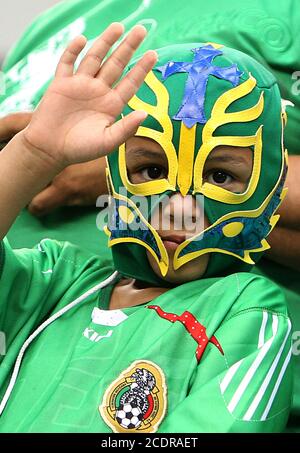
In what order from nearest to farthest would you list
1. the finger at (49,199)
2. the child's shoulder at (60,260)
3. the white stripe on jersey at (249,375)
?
the white stripe on jersey at (249,375) → the child's shoulder at (60,260) → the finger at (49,199)

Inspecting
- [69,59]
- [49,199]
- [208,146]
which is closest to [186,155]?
[208,146]

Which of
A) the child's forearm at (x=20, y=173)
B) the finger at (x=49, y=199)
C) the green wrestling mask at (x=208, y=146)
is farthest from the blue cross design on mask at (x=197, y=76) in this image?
the finger at (x=49, y=199)

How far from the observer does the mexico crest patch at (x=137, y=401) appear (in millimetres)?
694

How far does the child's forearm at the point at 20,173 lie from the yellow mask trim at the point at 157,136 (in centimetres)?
8

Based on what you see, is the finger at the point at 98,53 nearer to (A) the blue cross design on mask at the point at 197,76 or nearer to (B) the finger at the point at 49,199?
(A) the blue cross design on mask at the point at 197,76

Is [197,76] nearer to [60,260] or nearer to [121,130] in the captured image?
[121,130]

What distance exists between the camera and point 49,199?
1.04 m

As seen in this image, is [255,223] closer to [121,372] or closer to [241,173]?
[241,173]

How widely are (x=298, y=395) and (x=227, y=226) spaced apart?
0.77 ft

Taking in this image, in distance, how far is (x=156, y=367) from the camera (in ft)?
2.34

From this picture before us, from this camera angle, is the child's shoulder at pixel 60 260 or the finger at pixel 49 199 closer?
the child's shoulder at pixel 60 260

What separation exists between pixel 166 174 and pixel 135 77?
0.09 m

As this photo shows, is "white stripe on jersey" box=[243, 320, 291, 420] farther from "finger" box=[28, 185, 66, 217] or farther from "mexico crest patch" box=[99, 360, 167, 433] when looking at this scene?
A: "finger" box=[28, 185, 66, 217]

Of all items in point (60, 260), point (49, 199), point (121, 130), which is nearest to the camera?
point (121, 130)
